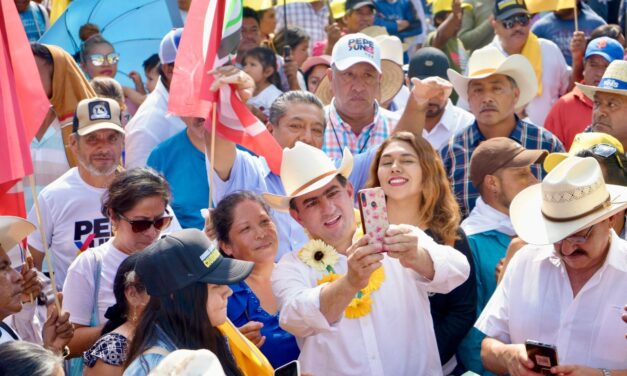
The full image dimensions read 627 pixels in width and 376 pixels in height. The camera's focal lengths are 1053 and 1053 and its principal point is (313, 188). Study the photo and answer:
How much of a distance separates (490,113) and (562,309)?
8.93ft

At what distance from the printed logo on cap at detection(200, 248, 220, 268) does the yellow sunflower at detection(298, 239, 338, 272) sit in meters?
0.87

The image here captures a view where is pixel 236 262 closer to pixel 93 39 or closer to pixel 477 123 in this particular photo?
pixel 477 123

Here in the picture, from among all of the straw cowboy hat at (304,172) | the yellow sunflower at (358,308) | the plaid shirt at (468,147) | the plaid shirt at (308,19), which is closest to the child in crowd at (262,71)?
the plaid shirt at (308,19)

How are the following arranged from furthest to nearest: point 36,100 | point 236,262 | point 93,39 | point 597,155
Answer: point 93,39
point 36,100
point 597,155
point 236,262

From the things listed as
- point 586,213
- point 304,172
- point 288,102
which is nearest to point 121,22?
point 288,102

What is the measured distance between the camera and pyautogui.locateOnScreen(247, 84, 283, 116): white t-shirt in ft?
30.3

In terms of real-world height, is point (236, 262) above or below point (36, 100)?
below

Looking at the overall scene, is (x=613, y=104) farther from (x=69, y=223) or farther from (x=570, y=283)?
(x=69, y=223)

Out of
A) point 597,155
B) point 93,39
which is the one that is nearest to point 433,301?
point 597,155

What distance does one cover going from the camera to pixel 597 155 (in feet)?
18.0

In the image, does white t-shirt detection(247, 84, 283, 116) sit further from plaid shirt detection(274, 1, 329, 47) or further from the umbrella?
plaid shirt detection(274, 1, 329, 47)

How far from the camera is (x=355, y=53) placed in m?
7.47

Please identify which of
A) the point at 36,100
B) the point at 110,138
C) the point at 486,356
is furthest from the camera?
the point at 110,138

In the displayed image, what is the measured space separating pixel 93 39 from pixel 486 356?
5.41 meters
